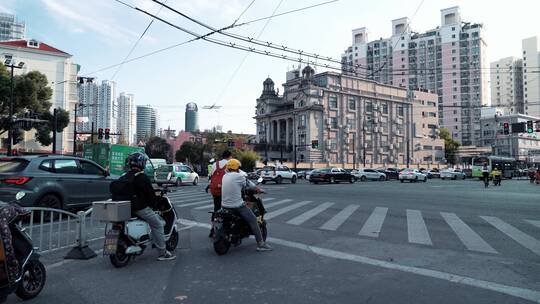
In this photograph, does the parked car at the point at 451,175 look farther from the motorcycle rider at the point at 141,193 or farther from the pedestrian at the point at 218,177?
the motorcycle rider at the point at 141,193

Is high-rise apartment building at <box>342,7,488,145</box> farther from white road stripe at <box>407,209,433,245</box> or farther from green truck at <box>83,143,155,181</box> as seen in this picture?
white road stripe at <box>407,209,433,245</box>

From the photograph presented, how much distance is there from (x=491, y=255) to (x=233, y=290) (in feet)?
15.3

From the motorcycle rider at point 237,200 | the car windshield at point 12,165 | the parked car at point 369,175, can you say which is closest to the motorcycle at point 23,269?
the motorcycle rider at point 237,200

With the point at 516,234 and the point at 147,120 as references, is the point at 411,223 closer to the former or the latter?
the point at 516,234

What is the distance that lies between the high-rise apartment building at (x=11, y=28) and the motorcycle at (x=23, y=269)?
74.0 meters

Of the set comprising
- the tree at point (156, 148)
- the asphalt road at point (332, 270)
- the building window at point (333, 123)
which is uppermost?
the building window at point (333, 123)

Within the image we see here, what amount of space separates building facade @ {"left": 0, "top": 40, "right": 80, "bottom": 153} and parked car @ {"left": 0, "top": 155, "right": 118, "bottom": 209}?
2025 inches

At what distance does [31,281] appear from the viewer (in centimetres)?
505

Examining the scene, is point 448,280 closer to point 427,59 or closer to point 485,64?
point 427,59

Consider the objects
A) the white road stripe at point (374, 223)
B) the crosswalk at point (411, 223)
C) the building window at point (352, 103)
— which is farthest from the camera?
the building window at point (352, 103)

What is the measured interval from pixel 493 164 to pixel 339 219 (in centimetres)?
5481

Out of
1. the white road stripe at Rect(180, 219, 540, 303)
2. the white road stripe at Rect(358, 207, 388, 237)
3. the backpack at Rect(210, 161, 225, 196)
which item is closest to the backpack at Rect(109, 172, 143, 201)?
the backpack at Rect(210, 161, 225, 196)


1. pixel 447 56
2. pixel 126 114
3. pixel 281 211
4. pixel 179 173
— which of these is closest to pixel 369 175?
pixel 179 173

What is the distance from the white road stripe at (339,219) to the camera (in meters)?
10.7
